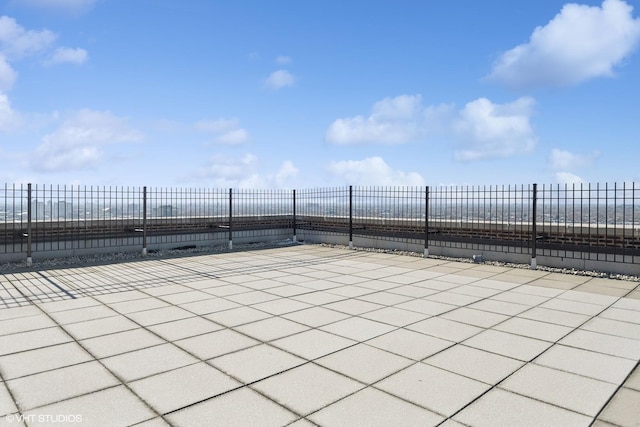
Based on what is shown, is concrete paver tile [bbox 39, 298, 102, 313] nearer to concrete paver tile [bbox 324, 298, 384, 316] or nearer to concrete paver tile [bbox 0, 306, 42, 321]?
concrete paver tile [bbox 0, 306, 42, 321]

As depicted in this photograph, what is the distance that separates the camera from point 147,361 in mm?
3754

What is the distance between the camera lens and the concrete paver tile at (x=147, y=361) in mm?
3521

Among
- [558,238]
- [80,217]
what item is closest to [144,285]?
[80,217]

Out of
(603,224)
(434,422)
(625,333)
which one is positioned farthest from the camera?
(603,224)

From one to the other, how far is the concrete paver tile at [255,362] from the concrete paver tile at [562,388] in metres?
1.75

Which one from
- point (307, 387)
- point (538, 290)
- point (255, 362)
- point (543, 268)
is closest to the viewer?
point (307, 387)

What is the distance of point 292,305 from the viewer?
575 centimetres

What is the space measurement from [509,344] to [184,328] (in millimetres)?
3387

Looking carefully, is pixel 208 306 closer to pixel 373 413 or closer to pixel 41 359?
pixel 41 359

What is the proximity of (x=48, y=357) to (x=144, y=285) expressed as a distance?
3337 mm

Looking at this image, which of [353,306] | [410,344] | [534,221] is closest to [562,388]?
[410,344]

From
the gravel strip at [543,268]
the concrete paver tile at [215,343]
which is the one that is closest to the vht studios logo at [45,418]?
the concrete paver tile at [215,343]

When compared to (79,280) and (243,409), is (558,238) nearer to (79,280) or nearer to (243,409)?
(243,409)

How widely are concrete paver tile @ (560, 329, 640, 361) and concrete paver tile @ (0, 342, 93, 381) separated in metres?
4.66
